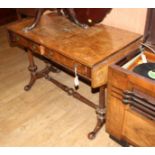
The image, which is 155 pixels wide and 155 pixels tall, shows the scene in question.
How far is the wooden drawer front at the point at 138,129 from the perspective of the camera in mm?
1434

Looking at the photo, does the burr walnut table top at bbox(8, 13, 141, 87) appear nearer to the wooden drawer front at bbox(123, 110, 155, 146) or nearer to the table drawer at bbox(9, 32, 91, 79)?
the table drawer at bbox(9, 32, 91, 79)

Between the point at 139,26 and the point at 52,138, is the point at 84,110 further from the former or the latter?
the point at 139,26

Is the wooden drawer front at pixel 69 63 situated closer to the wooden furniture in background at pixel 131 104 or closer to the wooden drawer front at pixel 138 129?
the wooden furniture in background at pixel 131 104

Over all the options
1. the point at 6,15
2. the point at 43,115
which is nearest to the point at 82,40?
the point at 43,115

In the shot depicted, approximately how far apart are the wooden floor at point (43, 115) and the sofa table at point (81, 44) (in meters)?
0.16

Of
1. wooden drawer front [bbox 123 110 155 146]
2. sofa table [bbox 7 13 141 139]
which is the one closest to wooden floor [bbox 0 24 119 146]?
sofa table [bbox 7 13 141 139]

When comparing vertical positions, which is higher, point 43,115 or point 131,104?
point 131,104

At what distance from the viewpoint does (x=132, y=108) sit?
1.48m

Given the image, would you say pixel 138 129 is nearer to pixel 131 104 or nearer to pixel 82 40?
pixel 131 104

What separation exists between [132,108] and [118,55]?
1.22ft

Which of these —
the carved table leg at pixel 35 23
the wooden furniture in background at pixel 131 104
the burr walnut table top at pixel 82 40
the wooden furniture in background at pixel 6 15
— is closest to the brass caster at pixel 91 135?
the wooden furniture in background at pixel 131 104

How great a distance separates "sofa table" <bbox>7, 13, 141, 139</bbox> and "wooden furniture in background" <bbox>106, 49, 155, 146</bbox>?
9 centimetres

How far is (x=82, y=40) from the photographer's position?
171 centimetres

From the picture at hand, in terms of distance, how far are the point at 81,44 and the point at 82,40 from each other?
0.07m
